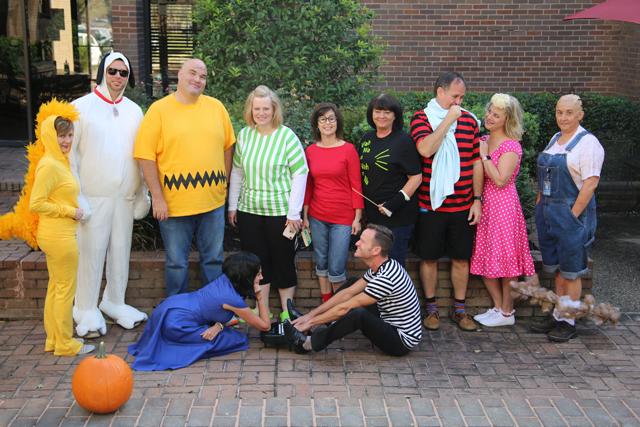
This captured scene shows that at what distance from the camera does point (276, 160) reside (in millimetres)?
4730

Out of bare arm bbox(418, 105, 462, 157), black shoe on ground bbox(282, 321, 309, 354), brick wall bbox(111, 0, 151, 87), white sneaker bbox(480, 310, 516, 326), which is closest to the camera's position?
black shoe on ground bbox(282, 321, 309, 354)

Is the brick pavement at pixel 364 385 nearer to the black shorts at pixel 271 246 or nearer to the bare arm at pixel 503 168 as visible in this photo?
the black shorts at pixel 271 246

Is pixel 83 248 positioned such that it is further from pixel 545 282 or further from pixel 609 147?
pixel 609 147

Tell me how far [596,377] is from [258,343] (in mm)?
2475

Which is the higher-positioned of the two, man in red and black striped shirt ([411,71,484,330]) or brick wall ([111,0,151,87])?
brick wall ([111,0,151,87])

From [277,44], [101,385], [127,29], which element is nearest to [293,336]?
[101,385]

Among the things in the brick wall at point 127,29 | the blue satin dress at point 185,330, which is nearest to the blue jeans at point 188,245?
the blue satin dress at point 185,330

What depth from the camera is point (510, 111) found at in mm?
4762

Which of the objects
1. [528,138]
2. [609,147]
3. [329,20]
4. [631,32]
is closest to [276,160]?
[329,20]

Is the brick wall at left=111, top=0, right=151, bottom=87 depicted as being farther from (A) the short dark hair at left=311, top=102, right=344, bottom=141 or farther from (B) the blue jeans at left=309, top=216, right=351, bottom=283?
(B) the blue jeans at left=309, top=216, right=351, bottom=283

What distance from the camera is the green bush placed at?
6.43 metres

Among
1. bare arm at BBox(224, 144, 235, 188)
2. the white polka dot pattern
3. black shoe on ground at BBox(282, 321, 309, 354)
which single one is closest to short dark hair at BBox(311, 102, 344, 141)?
bare arm at BBox(224, 144, 235, 188)

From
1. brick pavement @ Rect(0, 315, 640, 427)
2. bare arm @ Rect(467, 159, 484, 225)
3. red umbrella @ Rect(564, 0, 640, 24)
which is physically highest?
red umbrella @ Rect(564, 0, 640, 24)

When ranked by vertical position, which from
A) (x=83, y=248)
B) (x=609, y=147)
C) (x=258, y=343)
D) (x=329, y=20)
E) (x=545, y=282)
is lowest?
(x=258, y=343)
